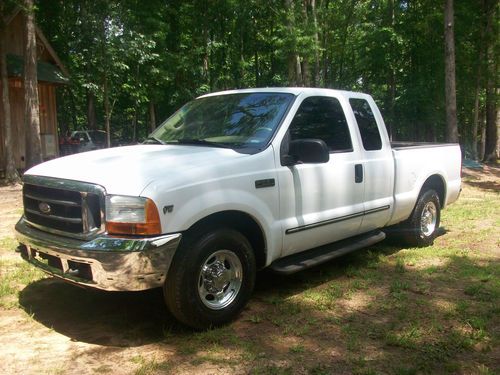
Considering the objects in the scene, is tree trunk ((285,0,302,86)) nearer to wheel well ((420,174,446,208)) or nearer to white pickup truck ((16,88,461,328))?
wheel well ((420,174,446,208))

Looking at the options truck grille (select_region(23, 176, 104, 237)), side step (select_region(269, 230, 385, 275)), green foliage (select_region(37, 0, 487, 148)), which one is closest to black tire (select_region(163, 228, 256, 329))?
side step (select_region(269, 230, 385, 275))

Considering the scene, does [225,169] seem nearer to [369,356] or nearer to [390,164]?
[369,356]

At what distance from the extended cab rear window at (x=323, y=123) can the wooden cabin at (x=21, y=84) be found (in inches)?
496

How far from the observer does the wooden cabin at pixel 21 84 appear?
15492 millimetres

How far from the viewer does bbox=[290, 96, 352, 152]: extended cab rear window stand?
187 inches

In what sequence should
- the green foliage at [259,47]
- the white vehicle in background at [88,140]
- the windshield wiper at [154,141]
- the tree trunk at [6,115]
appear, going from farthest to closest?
the white vehicle in background at [88,140]
the green foliage at [259,47]
the tree trunk at [6,115]
the windshield wiper at [154,141]

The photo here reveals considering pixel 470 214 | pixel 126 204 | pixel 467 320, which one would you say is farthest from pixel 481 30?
pixel 126 204

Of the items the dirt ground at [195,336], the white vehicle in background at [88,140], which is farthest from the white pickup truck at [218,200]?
the white vehicle in background at [88,140]

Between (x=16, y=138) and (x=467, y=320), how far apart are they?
617 inches

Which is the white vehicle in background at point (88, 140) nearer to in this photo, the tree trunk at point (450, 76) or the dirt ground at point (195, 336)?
the tree trunk at point (450, 76)

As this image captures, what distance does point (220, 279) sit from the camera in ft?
13.0

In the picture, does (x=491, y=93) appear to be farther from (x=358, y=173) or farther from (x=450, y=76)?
(x=358, y=173)

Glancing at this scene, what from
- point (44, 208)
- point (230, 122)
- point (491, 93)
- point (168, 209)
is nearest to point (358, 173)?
point (230, 122)

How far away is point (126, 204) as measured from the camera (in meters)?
3.40
